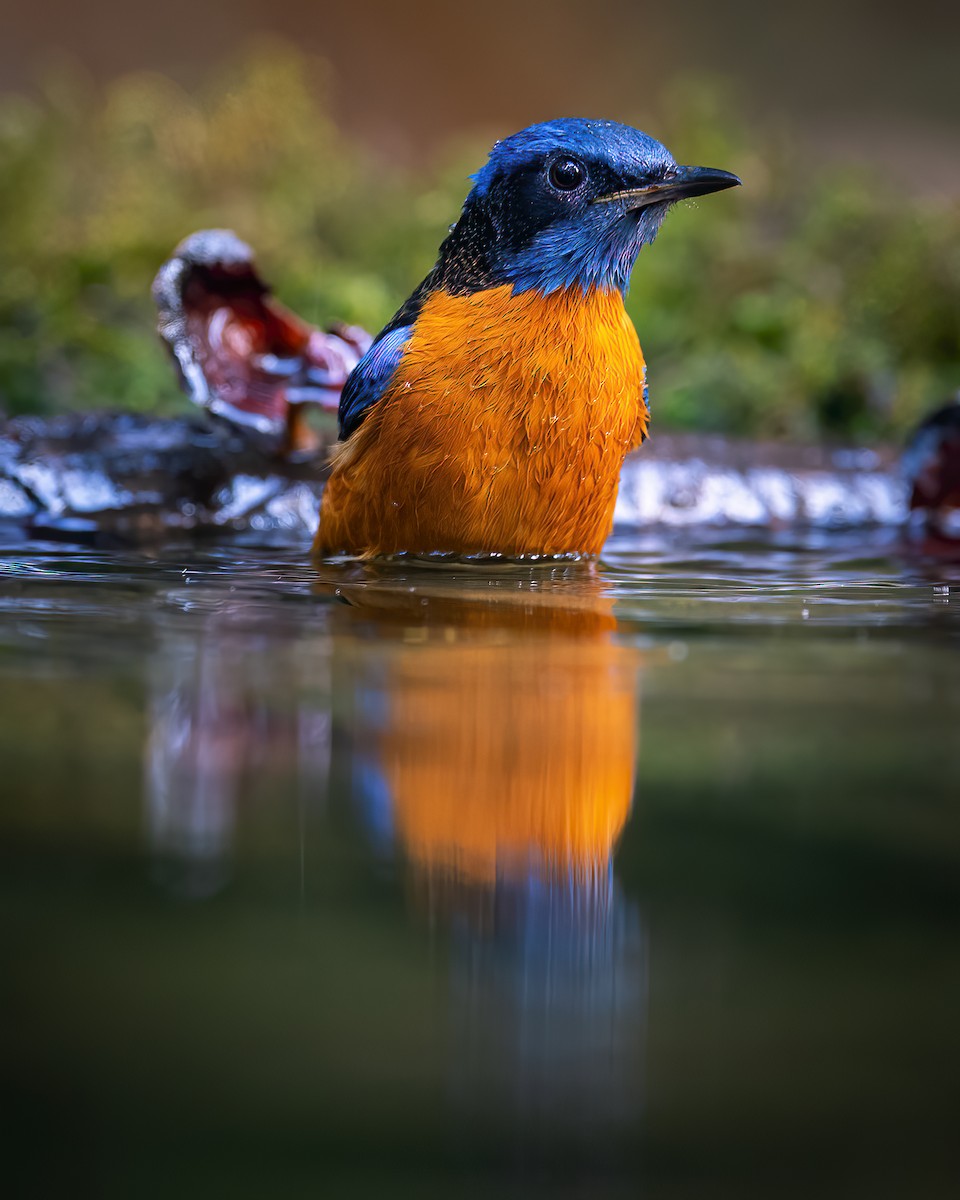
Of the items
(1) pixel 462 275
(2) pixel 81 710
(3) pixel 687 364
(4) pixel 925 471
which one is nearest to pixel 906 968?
(2) pixel 81 710

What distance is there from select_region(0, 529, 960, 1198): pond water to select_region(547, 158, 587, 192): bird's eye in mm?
1821

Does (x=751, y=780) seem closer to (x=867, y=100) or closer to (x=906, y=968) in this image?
(x=906, y=968)

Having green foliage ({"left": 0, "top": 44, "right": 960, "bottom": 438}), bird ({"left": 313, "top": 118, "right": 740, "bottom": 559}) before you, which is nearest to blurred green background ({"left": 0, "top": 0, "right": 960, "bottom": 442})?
green foliage ({"left": 0, "top": 44, "right": 960, "bottom": 438})

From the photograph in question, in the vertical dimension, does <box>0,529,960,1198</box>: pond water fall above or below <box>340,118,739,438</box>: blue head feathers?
below

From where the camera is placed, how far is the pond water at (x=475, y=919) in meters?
1.00

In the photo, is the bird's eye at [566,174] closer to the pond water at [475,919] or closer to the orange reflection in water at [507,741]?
the orange reflection in water at [507,741]

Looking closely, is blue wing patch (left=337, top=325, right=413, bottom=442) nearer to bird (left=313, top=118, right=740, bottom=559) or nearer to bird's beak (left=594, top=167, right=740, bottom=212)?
bird (left=313, top=118, right=740, bottom=559)

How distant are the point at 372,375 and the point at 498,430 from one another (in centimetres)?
45

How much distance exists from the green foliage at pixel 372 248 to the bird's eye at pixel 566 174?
12.1ft

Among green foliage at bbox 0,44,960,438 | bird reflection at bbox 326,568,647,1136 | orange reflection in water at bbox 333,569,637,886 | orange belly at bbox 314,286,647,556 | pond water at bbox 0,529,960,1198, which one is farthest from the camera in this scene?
green foliage at bbox 0,44,960,438

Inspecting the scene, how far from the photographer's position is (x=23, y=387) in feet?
22.7

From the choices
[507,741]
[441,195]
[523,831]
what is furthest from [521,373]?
[441,195]

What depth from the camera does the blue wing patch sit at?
3789mm

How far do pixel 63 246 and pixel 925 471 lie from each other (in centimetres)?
530
